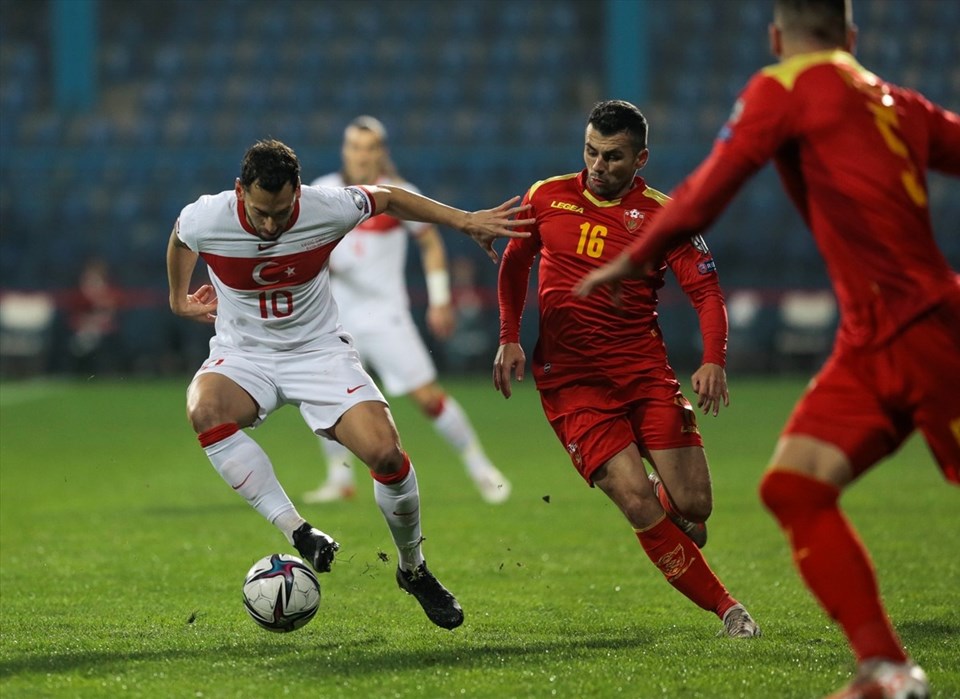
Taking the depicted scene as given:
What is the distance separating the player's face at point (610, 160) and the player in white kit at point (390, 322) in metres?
4.16

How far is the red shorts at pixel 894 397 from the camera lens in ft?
13.0

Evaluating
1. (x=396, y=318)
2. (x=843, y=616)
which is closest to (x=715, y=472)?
(x=396, y=318)

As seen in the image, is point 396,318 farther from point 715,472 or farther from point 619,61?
point 619,61

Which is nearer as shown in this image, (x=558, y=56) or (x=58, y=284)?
(x=58, y=284)

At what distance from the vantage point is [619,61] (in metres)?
24.4

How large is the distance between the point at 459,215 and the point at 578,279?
0.58 meters

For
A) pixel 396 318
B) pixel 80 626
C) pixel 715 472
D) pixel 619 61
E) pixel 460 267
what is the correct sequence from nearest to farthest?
pixel 80 626
pixel 396 318
pixel 715 472
pixel 460 267
pixel 619 61

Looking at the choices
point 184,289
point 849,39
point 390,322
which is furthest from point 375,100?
point 849,39

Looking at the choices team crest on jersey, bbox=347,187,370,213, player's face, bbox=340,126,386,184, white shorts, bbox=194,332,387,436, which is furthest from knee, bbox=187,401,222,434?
player's face, bbox=340,126,386,184

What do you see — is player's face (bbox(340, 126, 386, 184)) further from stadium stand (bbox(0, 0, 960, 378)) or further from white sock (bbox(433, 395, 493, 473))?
stadium stand (bbox(0, 0, 960, 378))

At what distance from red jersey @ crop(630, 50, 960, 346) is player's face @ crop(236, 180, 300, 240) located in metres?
1.89

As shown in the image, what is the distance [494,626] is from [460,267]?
628 inches

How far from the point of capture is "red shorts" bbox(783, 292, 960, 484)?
3.98 metres

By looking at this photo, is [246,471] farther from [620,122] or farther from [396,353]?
[396,353]
